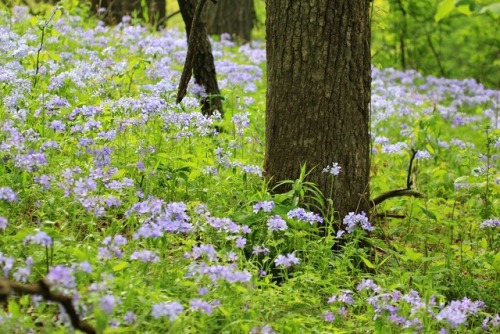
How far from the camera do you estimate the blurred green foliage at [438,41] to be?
10.6m

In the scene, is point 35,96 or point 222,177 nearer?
point 222,177

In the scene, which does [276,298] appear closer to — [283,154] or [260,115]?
[283,154]

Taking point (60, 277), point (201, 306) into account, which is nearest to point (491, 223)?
point (201, 306)

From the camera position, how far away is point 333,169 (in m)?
3.68

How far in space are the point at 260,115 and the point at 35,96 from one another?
181cm

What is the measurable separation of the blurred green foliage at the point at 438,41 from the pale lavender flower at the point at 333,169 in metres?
6.19

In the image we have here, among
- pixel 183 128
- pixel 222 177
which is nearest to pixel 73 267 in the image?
pixel 222 177

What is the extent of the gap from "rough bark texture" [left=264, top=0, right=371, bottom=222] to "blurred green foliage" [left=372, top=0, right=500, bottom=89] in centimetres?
597

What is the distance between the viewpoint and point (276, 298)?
3.06m

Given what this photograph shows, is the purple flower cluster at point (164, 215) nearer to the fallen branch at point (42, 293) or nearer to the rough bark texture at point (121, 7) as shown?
the fallen branch at point (42, 293)

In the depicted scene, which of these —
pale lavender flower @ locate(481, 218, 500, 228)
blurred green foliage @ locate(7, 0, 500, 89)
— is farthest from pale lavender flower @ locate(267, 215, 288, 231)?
blurred green foliage @ locate(7, 0, 500, 89)

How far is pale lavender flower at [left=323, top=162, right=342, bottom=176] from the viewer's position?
145 inches

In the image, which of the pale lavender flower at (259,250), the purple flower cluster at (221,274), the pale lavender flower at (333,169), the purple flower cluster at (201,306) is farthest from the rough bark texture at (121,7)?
the purple flower cluster at (201,306)

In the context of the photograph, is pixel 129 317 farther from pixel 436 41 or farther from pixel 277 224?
pixel 436 41
